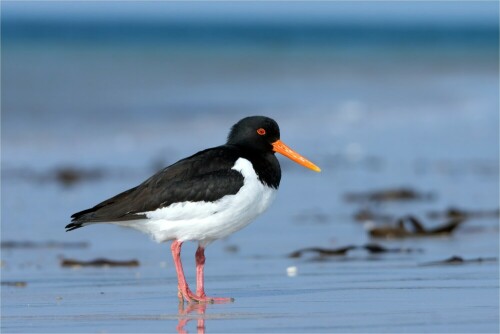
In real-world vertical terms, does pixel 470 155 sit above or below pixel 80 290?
above

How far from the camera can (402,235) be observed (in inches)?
392

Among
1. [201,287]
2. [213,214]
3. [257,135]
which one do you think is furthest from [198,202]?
[257,135]

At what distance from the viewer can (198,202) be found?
751 cm

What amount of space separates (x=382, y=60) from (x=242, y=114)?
2412 centimetres

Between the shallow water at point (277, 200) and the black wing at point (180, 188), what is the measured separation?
0.52 meters

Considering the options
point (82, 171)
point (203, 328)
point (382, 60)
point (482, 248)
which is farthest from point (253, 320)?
point (382, 60)

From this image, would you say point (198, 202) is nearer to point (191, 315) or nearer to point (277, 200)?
point (191, 315)

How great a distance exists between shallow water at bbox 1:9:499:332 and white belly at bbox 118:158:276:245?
1.40ft

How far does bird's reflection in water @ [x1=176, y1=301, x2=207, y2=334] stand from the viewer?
6.22 metres

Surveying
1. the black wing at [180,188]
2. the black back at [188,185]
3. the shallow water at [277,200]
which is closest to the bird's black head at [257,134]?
the black back at [188,185]

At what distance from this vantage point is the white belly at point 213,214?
750 cm

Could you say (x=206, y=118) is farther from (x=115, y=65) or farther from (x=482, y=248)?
(x=115, y=65)

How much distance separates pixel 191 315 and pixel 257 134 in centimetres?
182

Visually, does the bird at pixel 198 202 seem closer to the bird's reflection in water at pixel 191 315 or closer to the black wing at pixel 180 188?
the black wing at pixel 180 188
